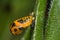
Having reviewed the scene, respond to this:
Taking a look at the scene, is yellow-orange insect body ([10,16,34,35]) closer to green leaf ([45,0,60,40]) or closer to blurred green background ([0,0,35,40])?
blurred green background ([0,0,35,40])

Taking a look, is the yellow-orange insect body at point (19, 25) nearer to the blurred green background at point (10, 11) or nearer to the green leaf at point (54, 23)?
the blurred green background at point (10, 11)

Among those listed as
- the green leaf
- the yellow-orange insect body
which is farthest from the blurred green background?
the green leaf

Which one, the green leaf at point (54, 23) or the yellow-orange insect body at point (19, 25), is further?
the yellow-orange insect body at point (19, 25)

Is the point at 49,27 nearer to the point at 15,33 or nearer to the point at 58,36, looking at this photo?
the point at 58,36

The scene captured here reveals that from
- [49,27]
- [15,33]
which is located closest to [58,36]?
[49,27]

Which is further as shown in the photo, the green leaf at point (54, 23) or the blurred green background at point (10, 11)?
the blurred green background at point (10, 11)

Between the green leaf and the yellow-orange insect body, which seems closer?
the green leaf

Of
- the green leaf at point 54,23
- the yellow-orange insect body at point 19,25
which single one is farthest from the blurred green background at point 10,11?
the green leaf at point 54,23

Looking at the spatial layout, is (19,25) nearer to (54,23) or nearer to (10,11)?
(10,11)

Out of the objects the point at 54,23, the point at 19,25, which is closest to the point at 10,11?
the point at 19,25

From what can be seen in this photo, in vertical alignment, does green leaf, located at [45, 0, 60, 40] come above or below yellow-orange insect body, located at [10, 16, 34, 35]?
above

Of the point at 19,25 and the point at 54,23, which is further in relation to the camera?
the point at 19,25

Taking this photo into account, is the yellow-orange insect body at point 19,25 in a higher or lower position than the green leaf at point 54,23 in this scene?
lower
